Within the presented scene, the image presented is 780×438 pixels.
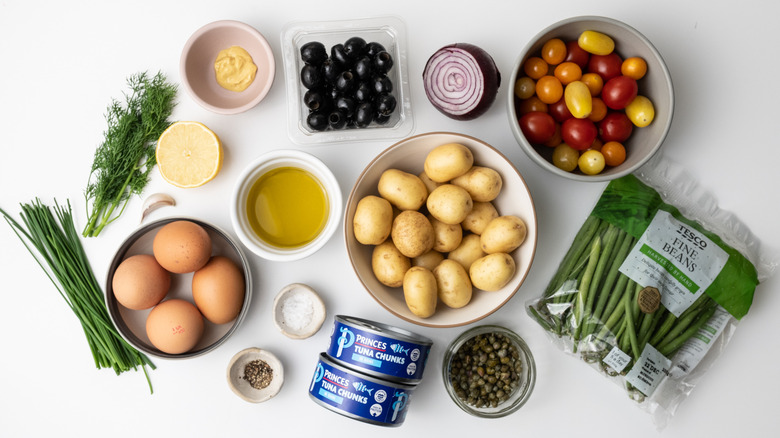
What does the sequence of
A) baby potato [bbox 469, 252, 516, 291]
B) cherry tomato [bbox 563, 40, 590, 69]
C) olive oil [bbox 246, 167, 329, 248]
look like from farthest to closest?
olive oil [bbox 246, 167, 329, 248]
cherry tomato [bbox 563, 40, 590, 69]
baby potato [bbox 469, 252, 516, 291]

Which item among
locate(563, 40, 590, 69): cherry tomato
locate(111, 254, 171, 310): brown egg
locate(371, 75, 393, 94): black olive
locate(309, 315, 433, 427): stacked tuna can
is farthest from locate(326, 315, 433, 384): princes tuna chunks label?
locate(563, 40, 590, 69): cherry tomato

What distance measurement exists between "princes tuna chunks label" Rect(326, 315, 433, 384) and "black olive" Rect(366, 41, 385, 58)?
28.4 inches

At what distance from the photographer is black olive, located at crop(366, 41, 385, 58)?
4.59 feet

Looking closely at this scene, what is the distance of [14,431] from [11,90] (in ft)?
3.36

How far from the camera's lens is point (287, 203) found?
4.80 ft

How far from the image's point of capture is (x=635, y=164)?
4.17 feet

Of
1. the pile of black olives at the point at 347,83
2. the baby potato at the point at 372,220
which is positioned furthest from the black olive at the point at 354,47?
the baby potato at the point at 372,220

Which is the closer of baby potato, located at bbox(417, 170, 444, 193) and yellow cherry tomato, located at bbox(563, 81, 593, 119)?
yellow cherry tomato, located at bbox(563, 81, 593, 119)

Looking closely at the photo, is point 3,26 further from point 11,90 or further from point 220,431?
point 220,431

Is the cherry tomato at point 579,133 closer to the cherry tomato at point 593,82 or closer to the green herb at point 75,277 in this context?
the cherry tomato at point 593,82

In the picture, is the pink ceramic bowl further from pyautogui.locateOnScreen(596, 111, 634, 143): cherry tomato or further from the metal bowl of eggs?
pyautogui.locateOnScreen(596, 111, 634, 143): cherry tomato

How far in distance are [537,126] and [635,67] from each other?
293mm

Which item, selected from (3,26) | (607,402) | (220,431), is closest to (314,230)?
(220,431)

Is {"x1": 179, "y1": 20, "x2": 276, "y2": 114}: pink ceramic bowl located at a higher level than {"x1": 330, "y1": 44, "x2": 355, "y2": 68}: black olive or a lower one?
lower
